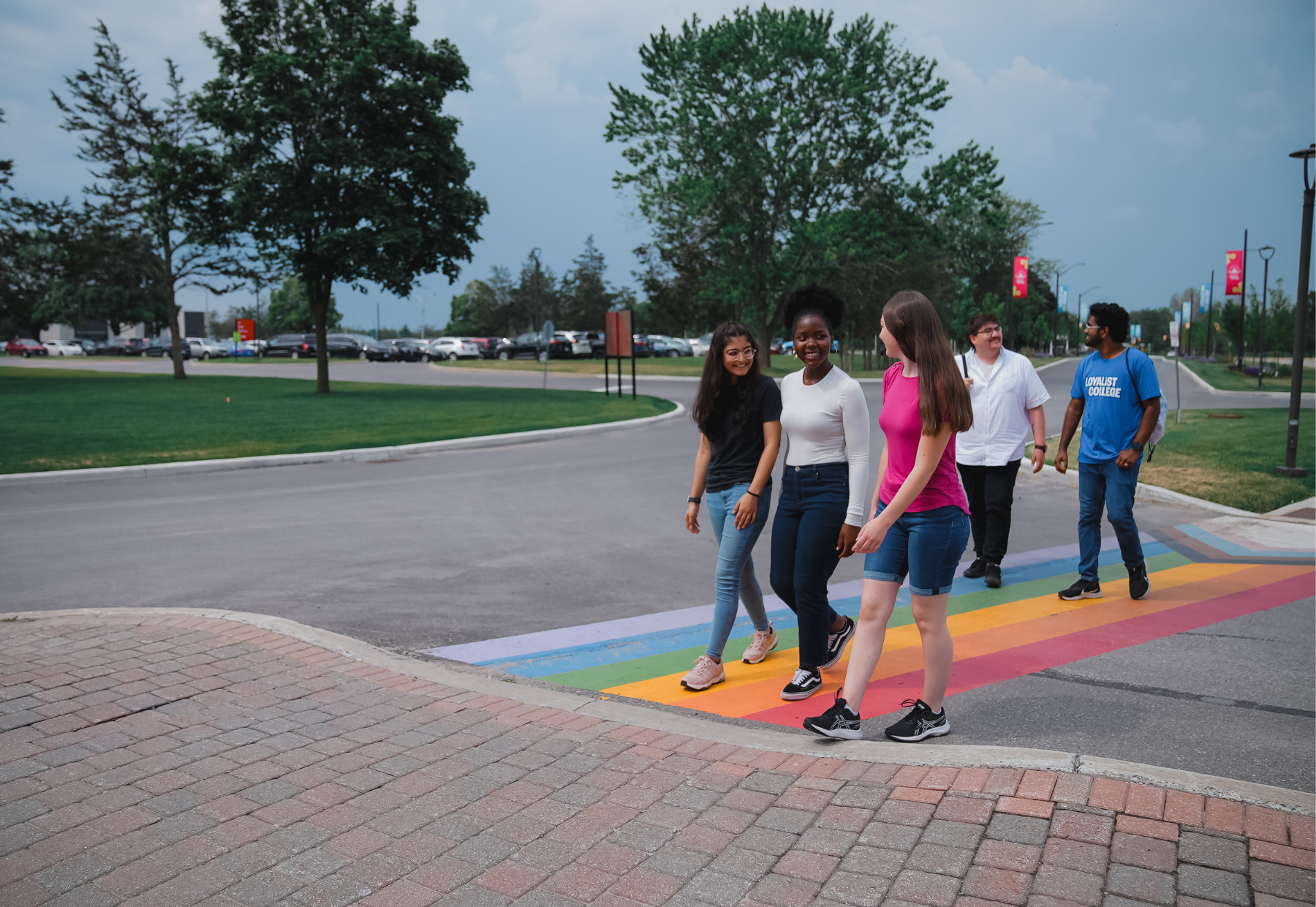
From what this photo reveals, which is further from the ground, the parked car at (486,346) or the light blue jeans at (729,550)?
the parked car at (486,346)

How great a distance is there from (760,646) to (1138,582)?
2.91 meters

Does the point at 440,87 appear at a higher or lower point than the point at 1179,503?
higher

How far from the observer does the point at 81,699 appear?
4.36 metres

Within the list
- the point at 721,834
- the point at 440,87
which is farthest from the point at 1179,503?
the point at 440,87

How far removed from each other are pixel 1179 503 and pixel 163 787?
397 inches

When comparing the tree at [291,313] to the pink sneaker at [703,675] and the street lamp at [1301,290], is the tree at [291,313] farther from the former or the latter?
the pink sneaker at [703,675]

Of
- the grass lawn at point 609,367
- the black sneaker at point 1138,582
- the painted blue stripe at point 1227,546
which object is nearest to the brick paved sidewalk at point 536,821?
the black sneaker at point 1138,582

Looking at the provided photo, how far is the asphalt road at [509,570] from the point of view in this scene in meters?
4.28

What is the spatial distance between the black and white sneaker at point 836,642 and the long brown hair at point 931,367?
148 centimetres

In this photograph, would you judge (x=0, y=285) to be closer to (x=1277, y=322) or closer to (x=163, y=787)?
(x=163, y=787)

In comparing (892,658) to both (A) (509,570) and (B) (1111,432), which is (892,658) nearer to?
(B) (1111,432)

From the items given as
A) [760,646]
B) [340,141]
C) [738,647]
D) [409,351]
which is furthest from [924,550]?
[409,351]

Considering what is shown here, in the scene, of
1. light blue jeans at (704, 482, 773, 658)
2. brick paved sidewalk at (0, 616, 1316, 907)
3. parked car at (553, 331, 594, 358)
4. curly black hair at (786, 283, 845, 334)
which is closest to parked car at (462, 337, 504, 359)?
parked car at (553, 331, 594, 358)

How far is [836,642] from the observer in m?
5.05
